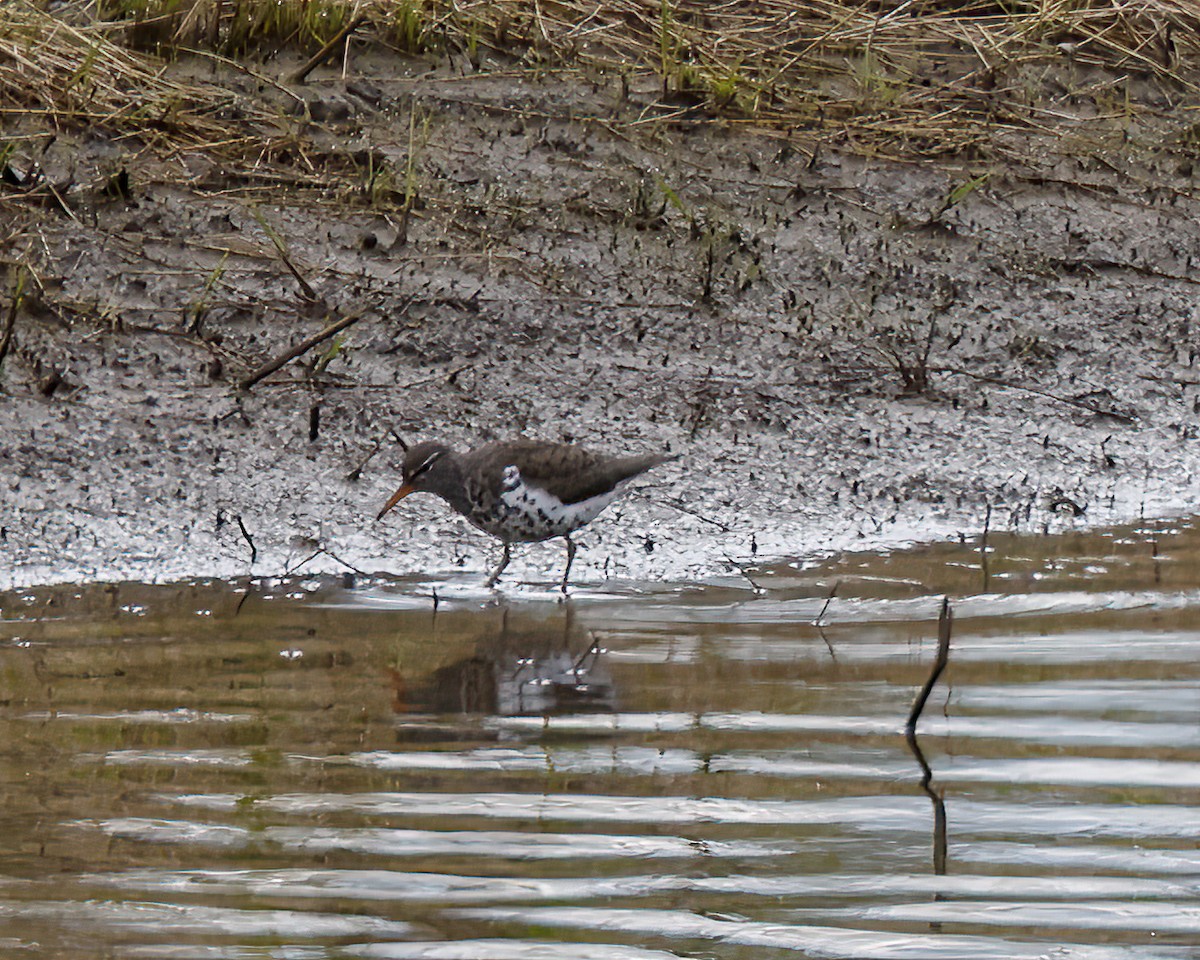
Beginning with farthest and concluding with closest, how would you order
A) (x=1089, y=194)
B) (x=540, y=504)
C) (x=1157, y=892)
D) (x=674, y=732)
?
(x=1089, y=194)
(x=540, y=504)
(x=674, y=732)
(x=1157, y=892)

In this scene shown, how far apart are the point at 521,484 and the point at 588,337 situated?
6.35 ft

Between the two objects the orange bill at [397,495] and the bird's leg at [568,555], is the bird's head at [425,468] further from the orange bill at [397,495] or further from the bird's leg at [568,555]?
the bird's leg at [568,555]

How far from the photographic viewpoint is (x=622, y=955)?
119 inches

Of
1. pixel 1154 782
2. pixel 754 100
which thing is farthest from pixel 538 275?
pixel 1154 782

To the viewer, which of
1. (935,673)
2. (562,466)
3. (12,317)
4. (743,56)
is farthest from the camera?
(743,56)

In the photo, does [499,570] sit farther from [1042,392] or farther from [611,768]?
[1042,392]

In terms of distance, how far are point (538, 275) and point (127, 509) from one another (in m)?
2.43

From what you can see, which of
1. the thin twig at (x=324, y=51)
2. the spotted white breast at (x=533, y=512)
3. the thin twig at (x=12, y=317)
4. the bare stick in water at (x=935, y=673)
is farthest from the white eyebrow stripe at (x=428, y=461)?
the thin twig at (x=324, y=51)

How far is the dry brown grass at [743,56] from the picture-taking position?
867 cm

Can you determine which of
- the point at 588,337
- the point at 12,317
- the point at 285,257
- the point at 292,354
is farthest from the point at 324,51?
the point at 12,317

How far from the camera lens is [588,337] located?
303 inches

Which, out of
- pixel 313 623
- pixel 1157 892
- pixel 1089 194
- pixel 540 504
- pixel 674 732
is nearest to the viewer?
pixel 1157 892

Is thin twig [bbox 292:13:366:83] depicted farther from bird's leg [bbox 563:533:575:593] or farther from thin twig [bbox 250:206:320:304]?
bird's leg [bbox 563:533:575:593]

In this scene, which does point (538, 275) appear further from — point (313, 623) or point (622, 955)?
point (622, 955)
